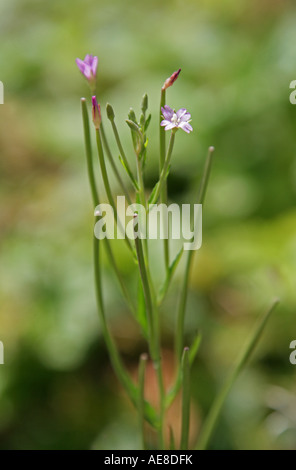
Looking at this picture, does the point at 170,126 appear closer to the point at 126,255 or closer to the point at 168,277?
the point at 168,277

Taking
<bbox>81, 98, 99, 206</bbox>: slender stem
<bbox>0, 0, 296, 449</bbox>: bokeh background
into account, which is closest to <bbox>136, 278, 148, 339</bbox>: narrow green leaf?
<bbox>81, 98, 99, 206</bbox>: slender stem

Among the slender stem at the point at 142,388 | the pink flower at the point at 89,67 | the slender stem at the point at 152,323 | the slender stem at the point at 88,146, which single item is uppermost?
the pink flower at the point at 89,67

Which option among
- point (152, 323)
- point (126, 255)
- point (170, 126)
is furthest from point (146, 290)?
point (126, 255)

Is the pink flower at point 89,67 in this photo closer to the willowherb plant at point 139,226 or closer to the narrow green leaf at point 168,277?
the willowherb plant at point 139,226

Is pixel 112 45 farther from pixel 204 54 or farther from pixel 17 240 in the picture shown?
pixel 17 240

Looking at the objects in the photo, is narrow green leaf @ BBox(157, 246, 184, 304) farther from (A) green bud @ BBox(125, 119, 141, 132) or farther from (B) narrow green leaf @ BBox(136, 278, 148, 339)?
(A) green bud @ BBox(125, 119, 141, 132)

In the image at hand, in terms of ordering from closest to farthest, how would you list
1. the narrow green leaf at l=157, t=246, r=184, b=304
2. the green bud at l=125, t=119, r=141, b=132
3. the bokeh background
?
the green bud at l=125, t=119, r=141, b=132, the narrow green leaf at l=157, t=246, r=184, b=304, the bokeh background

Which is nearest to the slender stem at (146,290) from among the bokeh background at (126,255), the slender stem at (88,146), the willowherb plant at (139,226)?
the willowherb plant at (139,226)

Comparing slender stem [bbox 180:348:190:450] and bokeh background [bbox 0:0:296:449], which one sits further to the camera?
bokeh background [bbox 0:0:296:449]
